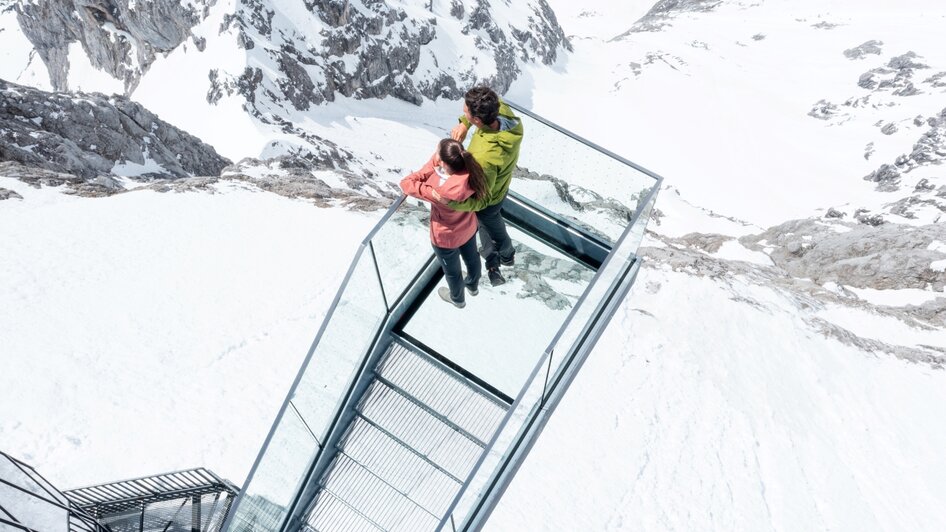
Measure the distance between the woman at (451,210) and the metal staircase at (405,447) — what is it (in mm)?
1007

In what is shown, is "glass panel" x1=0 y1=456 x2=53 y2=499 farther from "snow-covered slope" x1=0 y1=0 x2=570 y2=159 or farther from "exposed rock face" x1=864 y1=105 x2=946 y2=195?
"exposed rock face" x1=864 y1=105 x2=946 y2=195

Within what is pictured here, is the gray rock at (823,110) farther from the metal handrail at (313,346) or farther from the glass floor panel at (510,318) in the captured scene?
the metal handrail at (313,346)

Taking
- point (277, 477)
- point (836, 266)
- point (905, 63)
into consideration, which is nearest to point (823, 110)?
point (905, 63)

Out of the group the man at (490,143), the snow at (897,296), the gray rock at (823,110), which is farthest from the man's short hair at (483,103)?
the gray rock at (823,110)

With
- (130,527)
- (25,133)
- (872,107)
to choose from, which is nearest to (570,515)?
(130,527)

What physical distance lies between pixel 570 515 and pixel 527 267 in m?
5.40

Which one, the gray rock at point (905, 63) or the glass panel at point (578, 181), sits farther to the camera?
the gray rock at point (905, 63)

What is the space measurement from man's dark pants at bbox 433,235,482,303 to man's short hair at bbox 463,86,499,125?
1274mm

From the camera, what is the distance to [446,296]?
7.63 meters

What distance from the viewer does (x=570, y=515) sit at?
1099 centimetres

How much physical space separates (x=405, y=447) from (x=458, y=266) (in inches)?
81.9

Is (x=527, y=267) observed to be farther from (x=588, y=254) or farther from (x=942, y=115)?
(x=942, y=115)

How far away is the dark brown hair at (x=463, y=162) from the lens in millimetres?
6016

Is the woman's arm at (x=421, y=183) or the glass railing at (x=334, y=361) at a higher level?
the woman's arm at (x=421, y=183)
